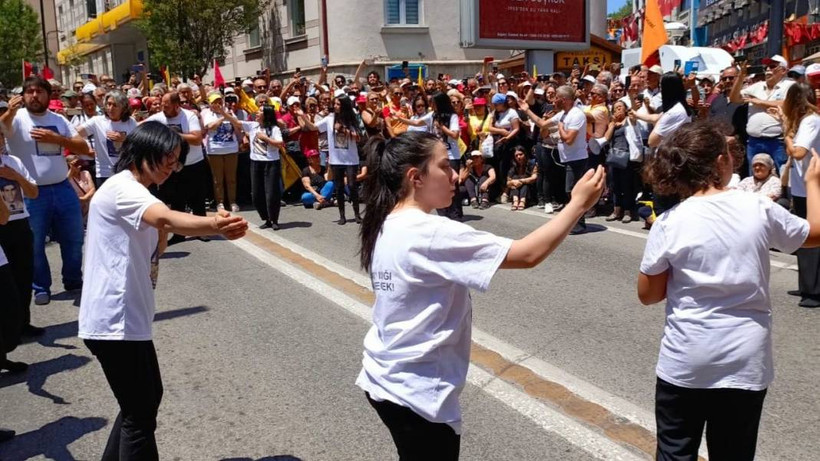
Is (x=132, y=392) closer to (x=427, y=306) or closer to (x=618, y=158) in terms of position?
(x=427, y=306)

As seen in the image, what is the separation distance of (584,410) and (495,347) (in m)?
1.30

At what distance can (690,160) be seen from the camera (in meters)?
2.91

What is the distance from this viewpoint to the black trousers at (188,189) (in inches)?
416

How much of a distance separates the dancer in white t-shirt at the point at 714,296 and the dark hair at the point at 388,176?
0.95 m

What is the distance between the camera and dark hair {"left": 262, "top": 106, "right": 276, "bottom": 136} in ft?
37.1

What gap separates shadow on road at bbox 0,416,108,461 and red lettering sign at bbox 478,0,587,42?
2180cm

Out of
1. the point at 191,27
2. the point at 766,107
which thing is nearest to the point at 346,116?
the point at 766,107

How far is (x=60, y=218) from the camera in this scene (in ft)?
24.8

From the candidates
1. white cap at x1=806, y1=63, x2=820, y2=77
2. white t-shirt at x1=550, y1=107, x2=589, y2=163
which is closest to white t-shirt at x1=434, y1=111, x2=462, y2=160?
white t-shirt at x1=550, y1=107, x2=589, y2=163

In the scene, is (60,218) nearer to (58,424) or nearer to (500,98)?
(58,424)

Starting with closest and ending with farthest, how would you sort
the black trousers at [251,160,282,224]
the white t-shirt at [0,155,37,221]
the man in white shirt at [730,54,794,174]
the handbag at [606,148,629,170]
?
the white t-shirt at [0,155,37,221] < the man in white shirt at [730,54,794,174] < the handbag at [606,148,629,170] < the black trousers at [251,160,282,224]

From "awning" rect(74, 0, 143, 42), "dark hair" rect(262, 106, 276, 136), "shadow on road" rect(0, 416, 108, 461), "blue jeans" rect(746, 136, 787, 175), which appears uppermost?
"awning" rect(74, 0, 143, 42)

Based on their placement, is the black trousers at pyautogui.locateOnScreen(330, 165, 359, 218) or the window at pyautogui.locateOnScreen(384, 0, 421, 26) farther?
the window at pyautogui.locateOnScreen(384, 0, 421, 26)

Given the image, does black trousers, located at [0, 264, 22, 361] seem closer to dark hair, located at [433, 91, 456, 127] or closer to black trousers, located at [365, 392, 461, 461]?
black trousers, located at [365, 392, 461, 461]
